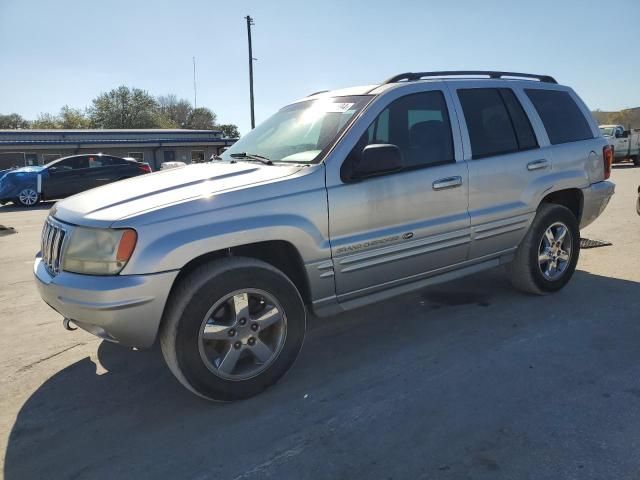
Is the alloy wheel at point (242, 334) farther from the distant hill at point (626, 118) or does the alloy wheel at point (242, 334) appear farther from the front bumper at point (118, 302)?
the distant hill at point (626, 118)

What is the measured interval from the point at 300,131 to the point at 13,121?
76.8 m

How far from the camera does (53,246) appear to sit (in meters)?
2.95

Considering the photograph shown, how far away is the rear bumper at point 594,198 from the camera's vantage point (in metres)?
4.65

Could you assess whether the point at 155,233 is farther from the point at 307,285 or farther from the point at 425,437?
the point at 425,437

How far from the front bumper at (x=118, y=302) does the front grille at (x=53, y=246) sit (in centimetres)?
15

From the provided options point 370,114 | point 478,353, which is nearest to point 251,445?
point 478,353

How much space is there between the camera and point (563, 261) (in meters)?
4.62

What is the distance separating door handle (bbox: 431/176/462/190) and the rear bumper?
5.56 feet

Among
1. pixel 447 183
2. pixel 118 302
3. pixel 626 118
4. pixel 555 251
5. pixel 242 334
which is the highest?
pixel 626 118

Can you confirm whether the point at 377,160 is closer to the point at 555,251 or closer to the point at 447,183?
the point at 447,183

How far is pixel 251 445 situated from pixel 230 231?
1.14 meters

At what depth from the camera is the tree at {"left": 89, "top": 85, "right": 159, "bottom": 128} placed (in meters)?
63.5

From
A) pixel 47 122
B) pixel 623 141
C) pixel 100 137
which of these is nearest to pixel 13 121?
pixel 47 122

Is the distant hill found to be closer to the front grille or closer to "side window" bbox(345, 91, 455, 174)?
"side window" bbox(345, 91, 455, 174)
